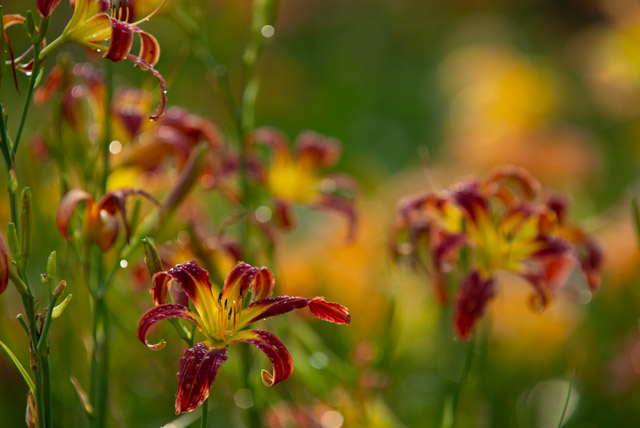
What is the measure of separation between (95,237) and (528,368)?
0.84 m

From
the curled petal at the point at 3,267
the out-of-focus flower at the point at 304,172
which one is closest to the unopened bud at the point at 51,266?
the curled petal at the point at 3,267

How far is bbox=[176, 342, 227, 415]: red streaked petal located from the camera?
0.50 metres

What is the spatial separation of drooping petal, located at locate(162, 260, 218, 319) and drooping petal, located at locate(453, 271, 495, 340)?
0.21 meters

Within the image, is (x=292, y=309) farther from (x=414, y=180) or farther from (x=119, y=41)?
(x=414, y=180)

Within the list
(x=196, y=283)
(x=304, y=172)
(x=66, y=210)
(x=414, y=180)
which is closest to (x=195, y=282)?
(x=196, y=283)

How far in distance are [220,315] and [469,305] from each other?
0.22m

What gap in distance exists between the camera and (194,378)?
51cm

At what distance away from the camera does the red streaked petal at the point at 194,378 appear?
1.65 ft

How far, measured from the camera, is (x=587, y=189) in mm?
1975

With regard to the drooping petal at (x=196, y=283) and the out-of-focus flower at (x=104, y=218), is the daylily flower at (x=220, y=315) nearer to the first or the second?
the drooping petal at (x=196, y=283)

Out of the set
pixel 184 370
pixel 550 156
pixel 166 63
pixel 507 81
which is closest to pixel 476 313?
pixel 184 370

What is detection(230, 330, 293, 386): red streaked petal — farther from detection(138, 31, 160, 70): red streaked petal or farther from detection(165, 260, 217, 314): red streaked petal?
detection(138, 31, 160, 70): red streaked petal

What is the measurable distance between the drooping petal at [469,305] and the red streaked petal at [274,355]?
0.18 m

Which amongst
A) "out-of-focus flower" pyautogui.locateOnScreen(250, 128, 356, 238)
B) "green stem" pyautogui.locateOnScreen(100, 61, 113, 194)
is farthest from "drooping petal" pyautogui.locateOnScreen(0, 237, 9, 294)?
"out-of-focus flower" pyautogui.locateOnScreen(250, 128, 356, 238)
